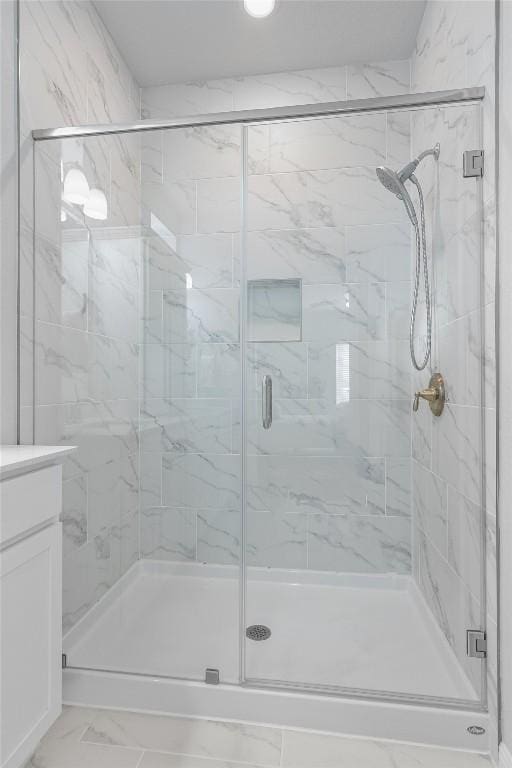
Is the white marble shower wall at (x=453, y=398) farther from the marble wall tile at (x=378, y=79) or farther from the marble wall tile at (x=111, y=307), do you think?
the marble wall tile at (x=378, y=79)

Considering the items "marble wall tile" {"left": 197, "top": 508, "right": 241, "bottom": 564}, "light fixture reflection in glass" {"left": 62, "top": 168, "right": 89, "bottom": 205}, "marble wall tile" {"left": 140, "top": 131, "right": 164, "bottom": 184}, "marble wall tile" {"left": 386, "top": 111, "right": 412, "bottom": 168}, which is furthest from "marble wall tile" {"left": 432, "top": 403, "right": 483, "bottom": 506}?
"light fixture reflection in glass" {"left": 62, "top": 168, "right": 89, "bottom": 205}

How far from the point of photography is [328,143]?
167cm

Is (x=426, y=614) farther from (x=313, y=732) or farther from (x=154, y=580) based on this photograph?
(x=154, y=580)

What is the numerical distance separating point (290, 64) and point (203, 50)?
467 millimetres

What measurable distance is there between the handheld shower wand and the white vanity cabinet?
1216 millimetres

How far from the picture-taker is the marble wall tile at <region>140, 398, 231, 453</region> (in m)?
1.68

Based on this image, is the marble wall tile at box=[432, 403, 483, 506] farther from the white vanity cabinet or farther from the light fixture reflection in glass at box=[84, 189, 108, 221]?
the light fixture reflection in glass at box=[84, 189, 108, 221]

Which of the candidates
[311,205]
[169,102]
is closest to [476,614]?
[311,205]

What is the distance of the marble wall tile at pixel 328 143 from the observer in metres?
1.59

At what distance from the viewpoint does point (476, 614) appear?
1.42 meters

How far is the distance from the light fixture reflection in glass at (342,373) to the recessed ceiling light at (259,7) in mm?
1544

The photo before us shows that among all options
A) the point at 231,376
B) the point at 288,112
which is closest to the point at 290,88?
the point at 288,112

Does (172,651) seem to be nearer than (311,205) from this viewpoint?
Yes

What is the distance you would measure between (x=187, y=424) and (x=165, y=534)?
41 cm
